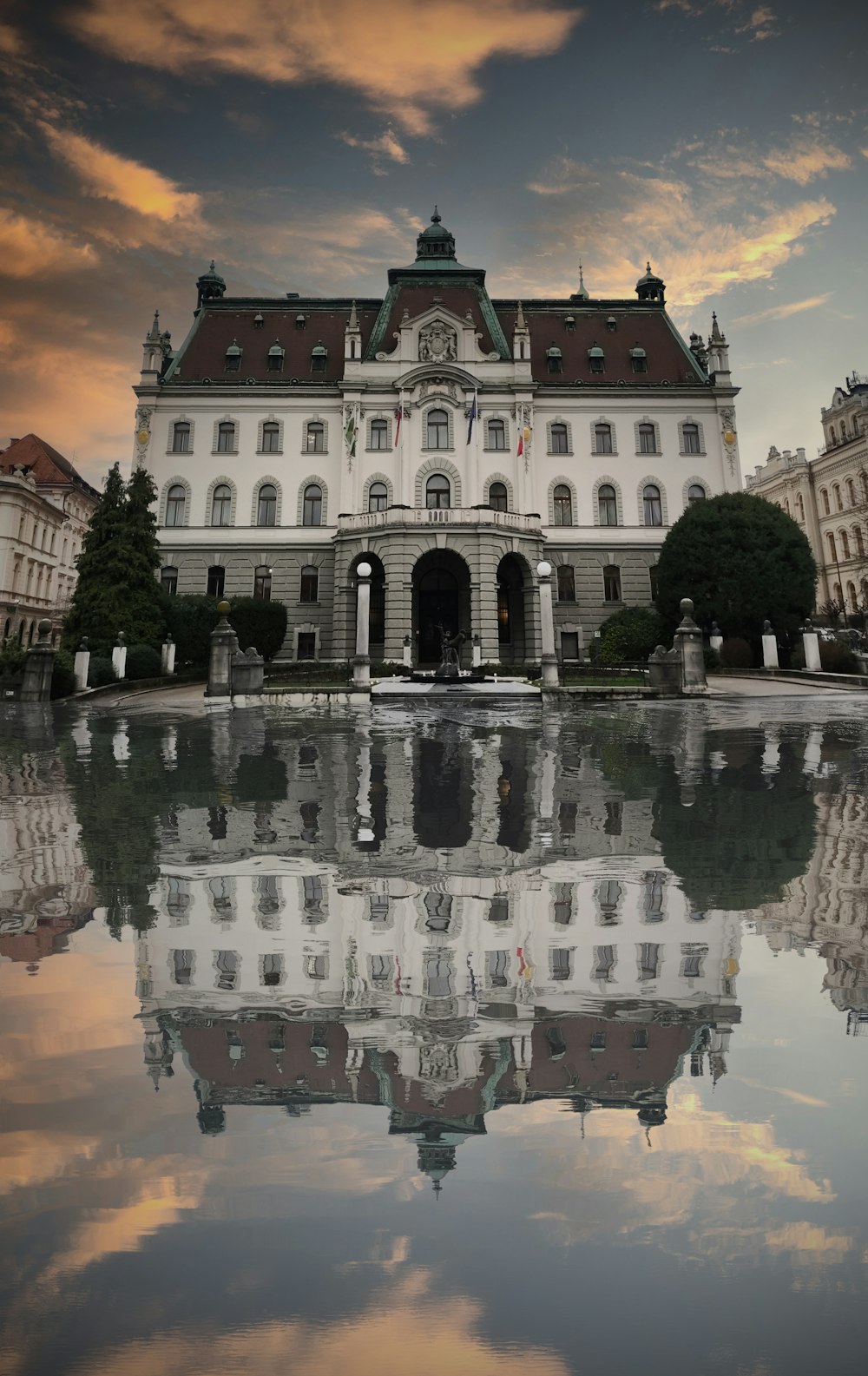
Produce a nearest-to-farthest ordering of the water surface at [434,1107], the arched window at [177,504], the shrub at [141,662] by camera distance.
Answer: the water surface at [434,1107] < the shrub at [141,662] < the arched window at [177,504]

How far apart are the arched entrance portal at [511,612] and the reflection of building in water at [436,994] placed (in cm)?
4044

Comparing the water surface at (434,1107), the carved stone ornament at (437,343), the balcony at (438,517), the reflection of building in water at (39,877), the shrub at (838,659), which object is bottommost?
the water surface at (434,1107)

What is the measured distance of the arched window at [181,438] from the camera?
156 ft

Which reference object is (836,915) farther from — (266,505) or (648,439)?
(648,439)

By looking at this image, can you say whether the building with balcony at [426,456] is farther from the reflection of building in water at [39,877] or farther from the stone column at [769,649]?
the reflection of building in water at [39,877]

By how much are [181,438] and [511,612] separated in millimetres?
21869

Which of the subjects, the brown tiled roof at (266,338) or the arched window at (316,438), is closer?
the arched window at (316,438)

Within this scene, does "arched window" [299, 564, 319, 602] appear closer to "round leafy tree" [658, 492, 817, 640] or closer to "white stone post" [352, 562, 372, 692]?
"white stone post" [352, 562, 372, 692]

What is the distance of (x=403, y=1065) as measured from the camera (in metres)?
2.63

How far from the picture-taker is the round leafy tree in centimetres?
3772

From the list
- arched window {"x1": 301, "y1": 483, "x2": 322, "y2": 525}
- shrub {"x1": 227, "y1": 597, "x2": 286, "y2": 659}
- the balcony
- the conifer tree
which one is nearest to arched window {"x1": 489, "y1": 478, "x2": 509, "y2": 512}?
the balcony

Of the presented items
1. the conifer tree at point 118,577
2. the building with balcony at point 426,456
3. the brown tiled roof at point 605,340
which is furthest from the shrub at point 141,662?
the brown tiled roof at point 605,340

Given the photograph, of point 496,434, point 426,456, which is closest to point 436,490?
point 426,456

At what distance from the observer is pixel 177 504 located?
4728cm
